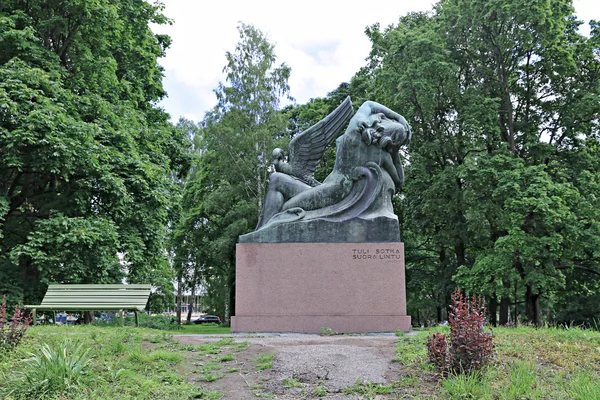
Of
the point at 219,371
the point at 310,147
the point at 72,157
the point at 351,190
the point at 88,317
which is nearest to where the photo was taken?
the point at 219,371

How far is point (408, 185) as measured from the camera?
63.6 ft

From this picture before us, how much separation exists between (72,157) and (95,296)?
4153mm

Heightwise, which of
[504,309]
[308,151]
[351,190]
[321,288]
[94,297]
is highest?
[308,151]

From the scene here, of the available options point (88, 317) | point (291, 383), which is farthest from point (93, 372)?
point (88, 317)

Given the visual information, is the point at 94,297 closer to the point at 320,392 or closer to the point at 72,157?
the point at 72,157

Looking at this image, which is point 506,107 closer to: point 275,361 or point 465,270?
point 465,270

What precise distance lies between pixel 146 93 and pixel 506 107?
11919 millimetres

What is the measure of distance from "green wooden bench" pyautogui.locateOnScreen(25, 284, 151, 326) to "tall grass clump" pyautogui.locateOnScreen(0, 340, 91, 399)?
134 inches

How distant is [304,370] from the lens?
17.3 ft

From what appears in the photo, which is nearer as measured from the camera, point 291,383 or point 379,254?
point 291,383

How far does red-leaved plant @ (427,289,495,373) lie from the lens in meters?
4.94

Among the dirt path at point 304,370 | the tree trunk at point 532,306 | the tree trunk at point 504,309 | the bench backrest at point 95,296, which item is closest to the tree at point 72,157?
the bench backrest at point 95,296

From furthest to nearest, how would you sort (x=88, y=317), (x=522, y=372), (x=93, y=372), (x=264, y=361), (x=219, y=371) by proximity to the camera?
1. (x=88, y=317)
2. (x=264, y=361)
3. (x=219, y=371)
4. (x=93, y=372)
5. (x=522, y=372)

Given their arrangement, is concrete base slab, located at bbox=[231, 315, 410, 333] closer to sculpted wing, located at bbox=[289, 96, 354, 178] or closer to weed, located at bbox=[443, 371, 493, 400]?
→ sculpted wing, located at bbox=[289, 96, 354, 178]
